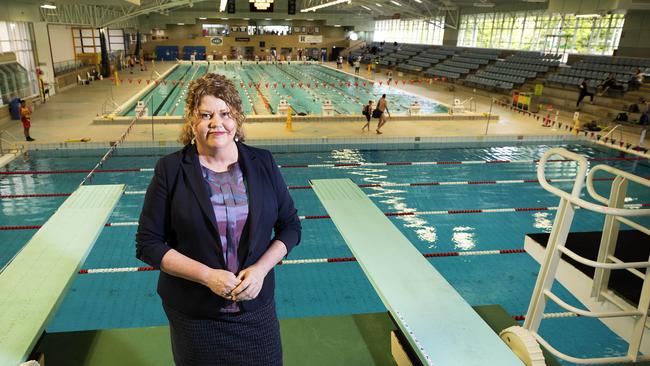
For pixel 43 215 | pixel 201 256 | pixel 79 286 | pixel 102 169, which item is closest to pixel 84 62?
pixel 102 169

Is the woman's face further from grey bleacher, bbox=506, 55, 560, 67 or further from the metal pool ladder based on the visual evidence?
grey bleacher, bbox=506, 55, 560, 67

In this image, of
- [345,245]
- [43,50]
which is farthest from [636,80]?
[43,50]

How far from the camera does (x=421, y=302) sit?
8.82 ft

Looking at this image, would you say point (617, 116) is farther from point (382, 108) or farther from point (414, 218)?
point (414, 218)

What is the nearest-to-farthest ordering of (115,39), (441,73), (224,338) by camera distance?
(224,338) → (441,73) → (115,39)

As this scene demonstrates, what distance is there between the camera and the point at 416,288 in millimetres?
2852

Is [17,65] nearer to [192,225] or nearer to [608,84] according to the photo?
[192,225]

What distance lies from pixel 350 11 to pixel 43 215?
37.8m

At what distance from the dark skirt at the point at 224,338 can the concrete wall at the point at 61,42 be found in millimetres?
21714

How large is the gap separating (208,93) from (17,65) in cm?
1525

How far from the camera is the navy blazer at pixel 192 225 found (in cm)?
148

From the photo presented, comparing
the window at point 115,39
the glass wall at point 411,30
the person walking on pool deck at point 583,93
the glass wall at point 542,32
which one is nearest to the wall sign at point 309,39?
the glass wall at point 411,30

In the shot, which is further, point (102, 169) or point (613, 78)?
point (613, 78)

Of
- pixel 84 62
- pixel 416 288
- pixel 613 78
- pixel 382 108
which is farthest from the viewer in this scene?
pixel 84 62
